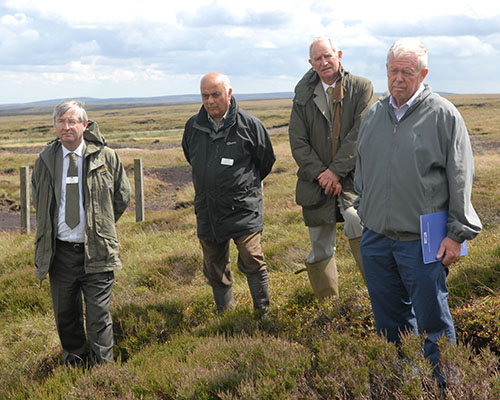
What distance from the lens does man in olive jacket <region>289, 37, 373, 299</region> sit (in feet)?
14.7

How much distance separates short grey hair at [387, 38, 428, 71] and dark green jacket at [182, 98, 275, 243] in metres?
1.96

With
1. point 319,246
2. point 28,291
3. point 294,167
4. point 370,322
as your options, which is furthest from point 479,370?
point 294,167

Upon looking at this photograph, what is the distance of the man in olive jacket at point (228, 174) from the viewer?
4.87 meters

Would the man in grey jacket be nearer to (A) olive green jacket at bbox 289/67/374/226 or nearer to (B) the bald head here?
(A) olive green jacket at bbox 289/67/374/226

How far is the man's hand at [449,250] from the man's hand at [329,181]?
1.41 meters

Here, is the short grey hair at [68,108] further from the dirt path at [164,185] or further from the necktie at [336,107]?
the dirt path at [164,185]

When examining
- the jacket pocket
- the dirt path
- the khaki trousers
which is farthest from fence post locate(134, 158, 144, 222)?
the jacket pocket

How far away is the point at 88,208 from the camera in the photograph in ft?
14.5

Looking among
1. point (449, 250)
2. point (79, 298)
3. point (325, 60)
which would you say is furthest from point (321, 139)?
point (79, 298)

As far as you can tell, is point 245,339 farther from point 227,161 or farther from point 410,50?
point 410,50

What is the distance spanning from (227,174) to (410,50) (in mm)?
2144

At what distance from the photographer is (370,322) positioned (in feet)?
14.6

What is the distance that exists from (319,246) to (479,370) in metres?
2.08

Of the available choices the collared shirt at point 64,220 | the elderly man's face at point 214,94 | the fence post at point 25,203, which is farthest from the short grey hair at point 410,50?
the fence post at point 25,203
